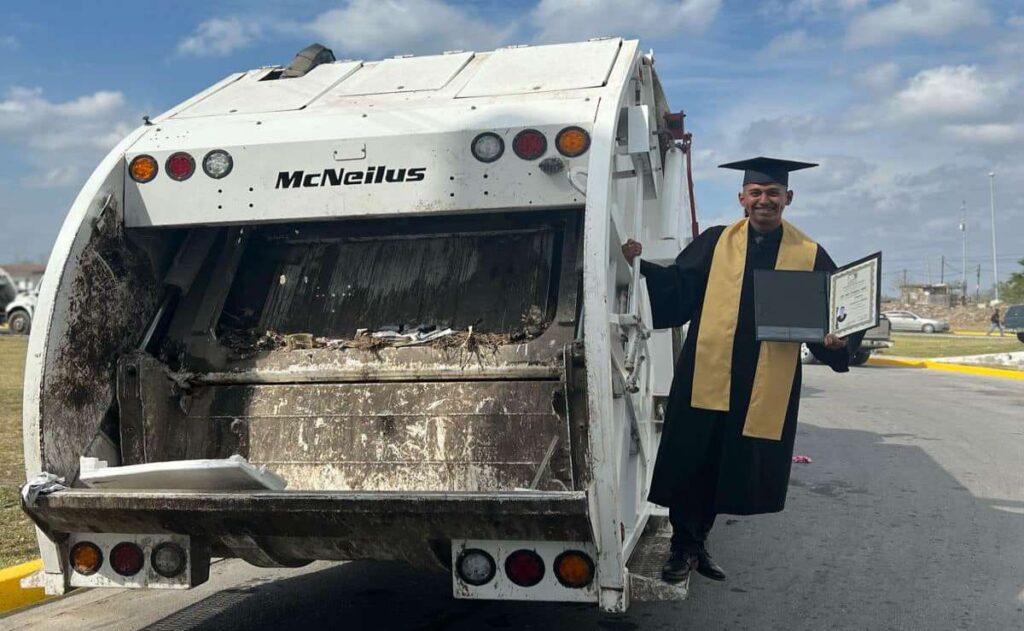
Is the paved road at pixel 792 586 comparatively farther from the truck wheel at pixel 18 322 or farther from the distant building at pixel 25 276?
the distant building at pixel 25 276

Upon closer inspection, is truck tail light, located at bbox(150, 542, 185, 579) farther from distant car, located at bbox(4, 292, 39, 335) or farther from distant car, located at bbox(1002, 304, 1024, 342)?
distant car, located at bbox(1002, 304, 1024, 342)

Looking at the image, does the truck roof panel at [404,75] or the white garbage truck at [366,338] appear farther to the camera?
the truck roof panel at [404,75]

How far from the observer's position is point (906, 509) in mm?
7082

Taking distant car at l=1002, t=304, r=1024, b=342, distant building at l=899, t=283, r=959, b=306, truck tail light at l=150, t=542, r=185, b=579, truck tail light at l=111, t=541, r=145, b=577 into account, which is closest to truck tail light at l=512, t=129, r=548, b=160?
truck tail light at l=150, t=542, r=185, b=579

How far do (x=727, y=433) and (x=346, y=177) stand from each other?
1.87 metres

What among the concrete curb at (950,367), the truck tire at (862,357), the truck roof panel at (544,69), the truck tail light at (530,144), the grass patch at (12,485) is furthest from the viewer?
the truck tire at (862,357)

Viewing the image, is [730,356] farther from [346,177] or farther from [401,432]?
[346,177]

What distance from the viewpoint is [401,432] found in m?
4.06

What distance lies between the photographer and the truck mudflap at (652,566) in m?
3.57

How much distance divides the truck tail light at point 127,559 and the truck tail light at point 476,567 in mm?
1134

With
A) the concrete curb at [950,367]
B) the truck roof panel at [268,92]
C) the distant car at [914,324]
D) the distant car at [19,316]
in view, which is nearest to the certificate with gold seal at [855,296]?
the truck roof panel at [268,92]

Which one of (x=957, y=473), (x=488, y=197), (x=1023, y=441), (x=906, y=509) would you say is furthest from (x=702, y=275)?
(x=1023, y=441)

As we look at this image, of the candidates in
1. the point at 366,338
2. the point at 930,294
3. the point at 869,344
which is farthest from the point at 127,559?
the point at 930,294

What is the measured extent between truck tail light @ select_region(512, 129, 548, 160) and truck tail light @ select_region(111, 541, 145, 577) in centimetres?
193
